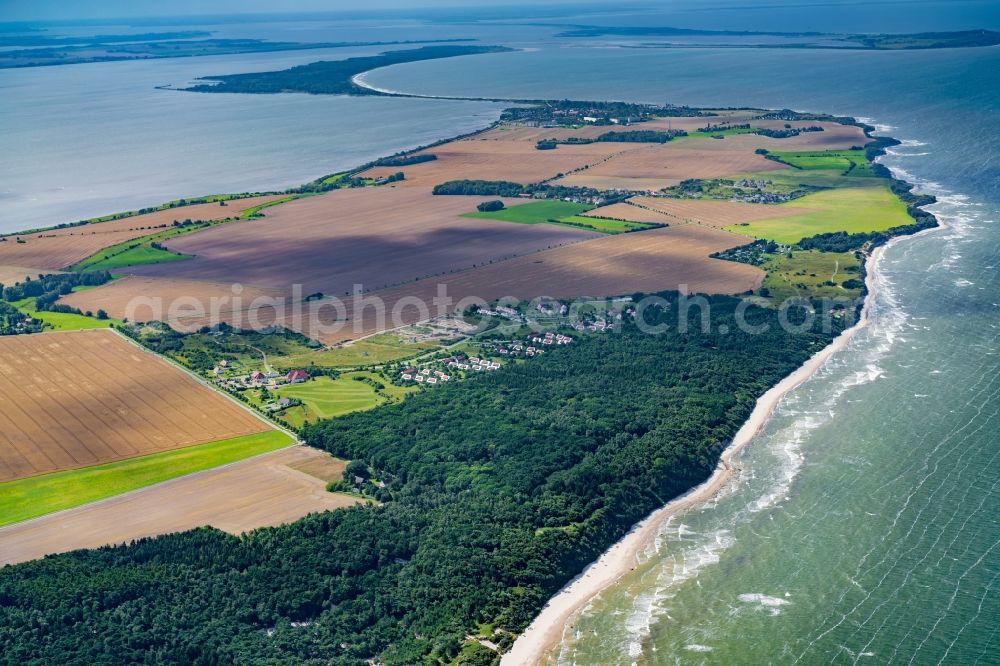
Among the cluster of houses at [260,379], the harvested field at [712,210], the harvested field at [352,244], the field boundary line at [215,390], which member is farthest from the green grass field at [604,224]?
the field boundary line at [215,390]

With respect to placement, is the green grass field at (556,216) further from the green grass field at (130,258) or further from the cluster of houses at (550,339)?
the green grass field at (130,258)

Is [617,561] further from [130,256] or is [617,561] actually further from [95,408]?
[130,256]

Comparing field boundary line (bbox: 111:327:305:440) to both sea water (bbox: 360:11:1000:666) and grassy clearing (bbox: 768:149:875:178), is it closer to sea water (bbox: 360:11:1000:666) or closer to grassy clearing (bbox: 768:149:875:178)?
Answer: sea water (bbox: 360:11:1000:666)

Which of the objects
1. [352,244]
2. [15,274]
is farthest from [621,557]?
[15,274]

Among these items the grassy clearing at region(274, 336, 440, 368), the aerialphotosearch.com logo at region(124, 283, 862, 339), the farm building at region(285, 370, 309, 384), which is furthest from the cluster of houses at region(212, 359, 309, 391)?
the aerialphotosearch.com logo at region(124, 283, 862, 339)

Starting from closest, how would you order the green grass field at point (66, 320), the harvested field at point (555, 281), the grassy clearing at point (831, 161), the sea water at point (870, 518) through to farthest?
the sea water at point (870, 518)
the harvested field at point (555, 281)
the green grass field at point (66, 320)
the grassy clearing at point (831, 161)

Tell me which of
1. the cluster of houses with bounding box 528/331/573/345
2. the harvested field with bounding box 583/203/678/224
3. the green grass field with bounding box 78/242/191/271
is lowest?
the cluster of houses with bounding box 528/331/573/345
